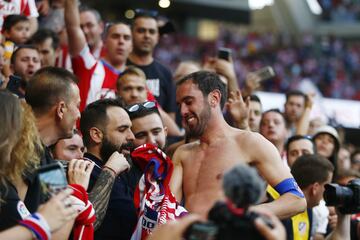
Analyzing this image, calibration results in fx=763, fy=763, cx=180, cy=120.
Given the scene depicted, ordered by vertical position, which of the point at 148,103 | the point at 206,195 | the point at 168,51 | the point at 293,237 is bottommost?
the point at 293,237

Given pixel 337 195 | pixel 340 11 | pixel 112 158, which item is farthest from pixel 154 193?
pixel 340 11

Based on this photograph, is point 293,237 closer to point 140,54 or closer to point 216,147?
point 216,147

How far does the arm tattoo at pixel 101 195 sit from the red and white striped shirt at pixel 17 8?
3643 millimetres

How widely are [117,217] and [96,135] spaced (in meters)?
0.63

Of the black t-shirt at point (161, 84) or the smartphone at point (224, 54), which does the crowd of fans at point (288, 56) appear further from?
the smartphone at point (224, 54)

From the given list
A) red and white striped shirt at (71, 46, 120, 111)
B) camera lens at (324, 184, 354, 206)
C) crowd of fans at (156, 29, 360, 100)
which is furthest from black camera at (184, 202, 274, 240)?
crowd of fans at (156, 29, 360, 100)

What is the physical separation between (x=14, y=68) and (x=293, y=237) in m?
3.18

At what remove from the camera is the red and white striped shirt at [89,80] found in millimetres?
7398

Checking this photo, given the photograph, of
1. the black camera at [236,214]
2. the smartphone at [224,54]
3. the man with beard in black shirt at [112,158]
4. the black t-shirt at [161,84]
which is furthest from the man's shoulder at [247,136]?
the black t-shirt at [161,84]

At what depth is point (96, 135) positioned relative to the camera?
5.28 m

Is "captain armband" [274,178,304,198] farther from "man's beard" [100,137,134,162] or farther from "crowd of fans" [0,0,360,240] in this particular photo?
"man's beard" [100,137,134,162]

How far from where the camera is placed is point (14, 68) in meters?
7.39

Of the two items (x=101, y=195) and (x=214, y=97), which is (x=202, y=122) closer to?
(x=214, y=97)

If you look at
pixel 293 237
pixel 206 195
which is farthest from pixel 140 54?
pixel 206 195
